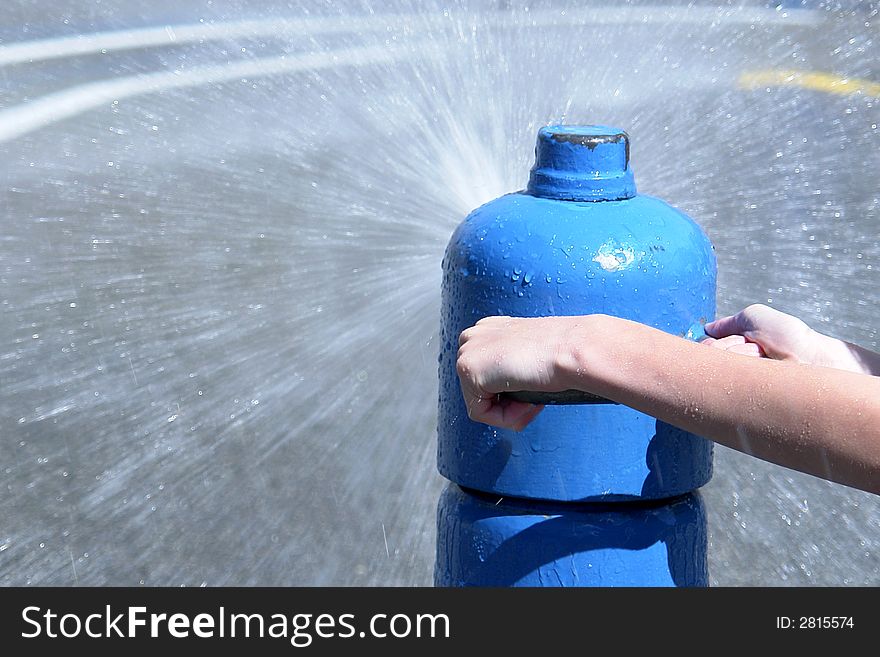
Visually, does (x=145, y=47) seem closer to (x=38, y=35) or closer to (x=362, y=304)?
(x=38, y=35)

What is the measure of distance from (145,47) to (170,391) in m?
5.45

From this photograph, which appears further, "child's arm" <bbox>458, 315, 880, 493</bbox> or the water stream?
the water stream

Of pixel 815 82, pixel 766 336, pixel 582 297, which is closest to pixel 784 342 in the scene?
pixel 766 336

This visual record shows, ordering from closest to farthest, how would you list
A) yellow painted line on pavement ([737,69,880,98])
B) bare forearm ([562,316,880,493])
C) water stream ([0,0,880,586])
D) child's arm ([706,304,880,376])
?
bare forearm ([562,316,880,493])
child's arm ([706,304,880,376])
water stream ([0,0,880,586])
yellow painted line on pavement ([737,69,880,98])

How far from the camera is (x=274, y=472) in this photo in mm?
3900

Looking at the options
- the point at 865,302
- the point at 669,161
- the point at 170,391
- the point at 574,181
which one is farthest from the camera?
the point at 669,161

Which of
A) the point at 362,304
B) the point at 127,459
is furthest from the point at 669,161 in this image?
the point at 127,459

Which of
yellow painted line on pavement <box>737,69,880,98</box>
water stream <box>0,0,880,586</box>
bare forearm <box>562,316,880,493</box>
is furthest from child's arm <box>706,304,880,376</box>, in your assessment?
yellow painted line on pavement <box>737,69,880,98</box>

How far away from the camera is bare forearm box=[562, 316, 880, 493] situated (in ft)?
3.81

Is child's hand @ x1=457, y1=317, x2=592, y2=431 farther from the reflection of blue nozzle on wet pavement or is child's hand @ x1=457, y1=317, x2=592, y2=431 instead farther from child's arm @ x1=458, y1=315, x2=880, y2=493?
the reflection of blue nozzle on wet pavement

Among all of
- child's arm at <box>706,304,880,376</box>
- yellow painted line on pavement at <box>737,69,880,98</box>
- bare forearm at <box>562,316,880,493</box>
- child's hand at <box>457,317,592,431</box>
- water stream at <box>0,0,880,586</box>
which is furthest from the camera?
yellow painted line on pavement at <box>737,69,880,98</box>

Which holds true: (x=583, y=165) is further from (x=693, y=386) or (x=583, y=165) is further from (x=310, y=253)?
(x=310, y=253)

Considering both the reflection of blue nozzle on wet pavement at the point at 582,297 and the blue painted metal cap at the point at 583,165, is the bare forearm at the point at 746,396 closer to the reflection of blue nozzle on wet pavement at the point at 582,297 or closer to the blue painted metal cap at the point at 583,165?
the reflection of blue nozzle on wet pavement at the point at 582,297

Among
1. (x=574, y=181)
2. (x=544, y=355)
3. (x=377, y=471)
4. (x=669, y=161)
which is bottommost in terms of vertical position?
(x=377, y=471)
